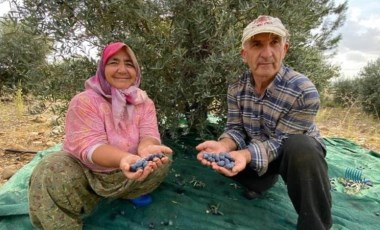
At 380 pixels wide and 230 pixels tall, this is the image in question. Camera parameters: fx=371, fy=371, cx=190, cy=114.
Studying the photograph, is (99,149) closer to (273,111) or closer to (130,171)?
(130,171)

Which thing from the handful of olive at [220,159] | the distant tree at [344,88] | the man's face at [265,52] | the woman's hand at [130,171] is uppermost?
the distant tree at [344,88]

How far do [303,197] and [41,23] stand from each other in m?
2.47

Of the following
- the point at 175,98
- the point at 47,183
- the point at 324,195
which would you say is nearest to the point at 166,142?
the point at 175,98

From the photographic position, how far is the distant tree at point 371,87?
35.2ft

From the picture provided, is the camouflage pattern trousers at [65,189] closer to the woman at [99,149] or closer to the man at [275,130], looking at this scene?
the woman at [99,149]

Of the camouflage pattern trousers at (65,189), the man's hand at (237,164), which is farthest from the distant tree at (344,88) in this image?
the camouflage pattern trousers at (65,189)

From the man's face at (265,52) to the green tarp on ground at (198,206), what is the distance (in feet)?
3.69

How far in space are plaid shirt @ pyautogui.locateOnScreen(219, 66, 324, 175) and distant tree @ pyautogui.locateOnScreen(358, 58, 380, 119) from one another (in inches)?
348

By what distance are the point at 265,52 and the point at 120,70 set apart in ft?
3.25

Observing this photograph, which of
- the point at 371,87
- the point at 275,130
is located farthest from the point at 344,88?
the point at 275,130

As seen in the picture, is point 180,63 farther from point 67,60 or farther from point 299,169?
point 299,169

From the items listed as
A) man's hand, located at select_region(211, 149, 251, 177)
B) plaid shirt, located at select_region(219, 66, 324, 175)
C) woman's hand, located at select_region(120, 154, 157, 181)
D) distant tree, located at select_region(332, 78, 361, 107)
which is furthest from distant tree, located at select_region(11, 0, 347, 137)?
distant tree, located at select_region(332, 78, 361, 107)

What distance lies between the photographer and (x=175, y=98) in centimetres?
313

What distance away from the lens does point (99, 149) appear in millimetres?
2271
